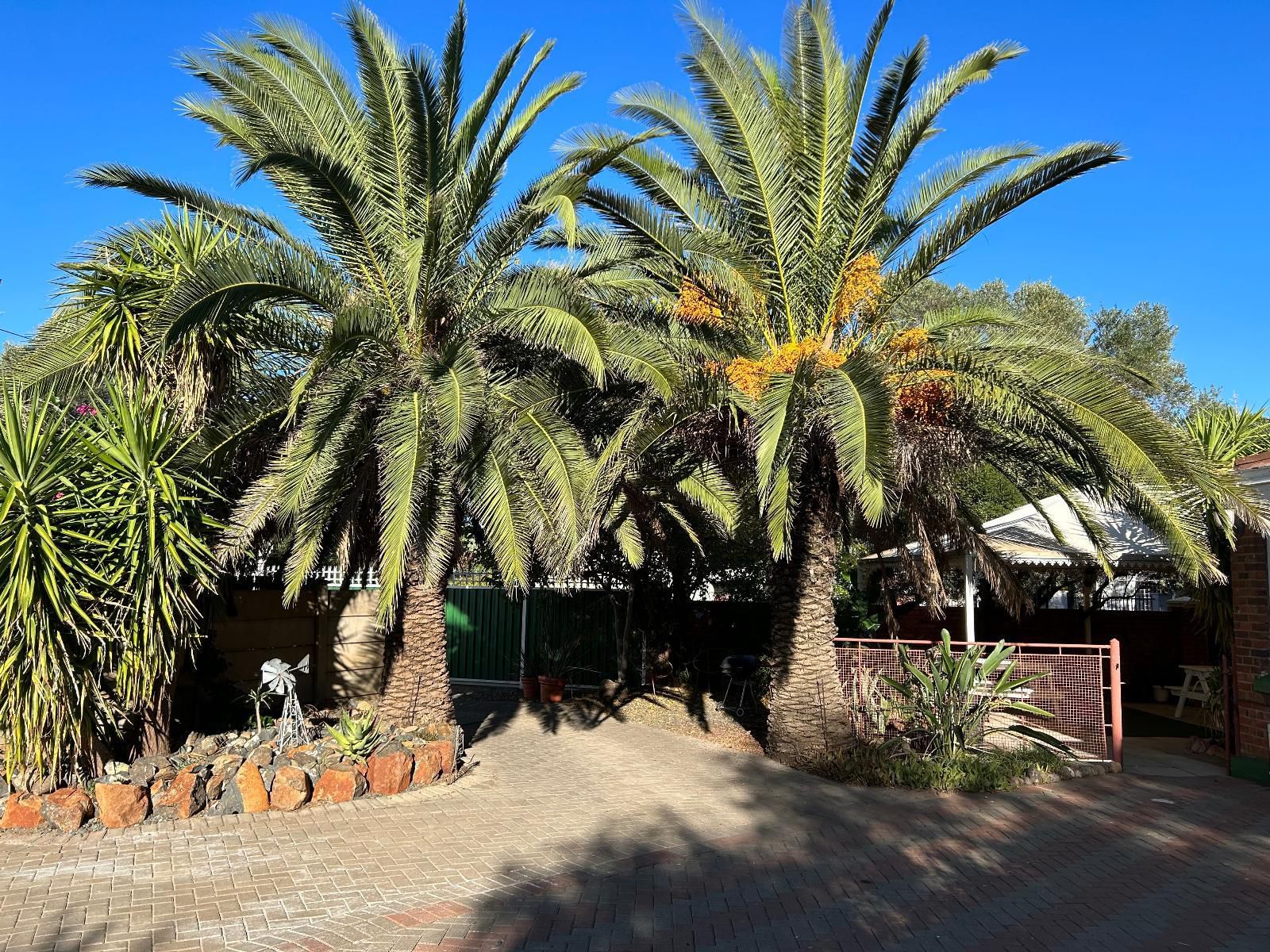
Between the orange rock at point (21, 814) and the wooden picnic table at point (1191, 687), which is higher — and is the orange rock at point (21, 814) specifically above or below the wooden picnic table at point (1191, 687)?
below

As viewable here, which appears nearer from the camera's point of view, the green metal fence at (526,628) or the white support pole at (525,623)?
the green metal fence at (526,628)

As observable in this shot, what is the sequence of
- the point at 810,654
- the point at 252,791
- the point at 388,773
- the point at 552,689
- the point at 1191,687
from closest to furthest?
the point at 252,791, the point at 388,773, the point at 810,654, the point at 1191,687, the point at 552,689

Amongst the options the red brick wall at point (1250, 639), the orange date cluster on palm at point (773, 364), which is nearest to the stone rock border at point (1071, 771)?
the red brick wall at point (1250, 639)

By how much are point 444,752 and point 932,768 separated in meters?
4.74

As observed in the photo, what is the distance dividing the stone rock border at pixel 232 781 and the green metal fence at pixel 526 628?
6.35 metres

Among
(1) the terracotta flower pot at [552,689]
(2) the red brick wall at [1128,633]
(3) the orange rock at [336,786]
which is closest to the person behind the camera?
(3) the orange rock at [336,786]

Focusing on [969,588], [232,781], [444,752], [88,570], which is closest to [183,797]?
[232,781]

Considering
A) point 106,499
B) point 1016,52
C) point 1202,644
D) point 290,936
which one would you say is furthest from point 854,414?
point 1202,644

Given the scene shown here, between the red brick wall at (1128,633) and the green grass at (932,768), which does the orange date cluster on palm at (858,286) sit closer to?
the green grass at (932,768)

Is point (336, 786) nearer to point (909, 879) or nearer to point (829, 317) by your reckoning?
point (909, 879)

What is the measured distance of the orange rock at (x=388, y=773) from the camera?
8383 millimetres

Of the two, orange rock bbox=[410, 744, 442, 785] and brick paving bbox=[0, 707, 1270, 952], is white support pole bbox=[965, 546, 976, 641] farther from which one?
orange rock bbox=[410, 744, 442, 785]

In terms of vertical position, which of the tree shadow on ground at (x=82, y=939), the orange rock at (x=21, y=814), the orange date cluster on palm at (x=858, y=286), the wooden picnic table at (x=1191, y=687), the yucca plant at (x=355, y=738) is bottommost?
the tree shadow on ground at (x=82, y=939)

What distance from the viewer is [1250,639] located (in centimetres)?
986
